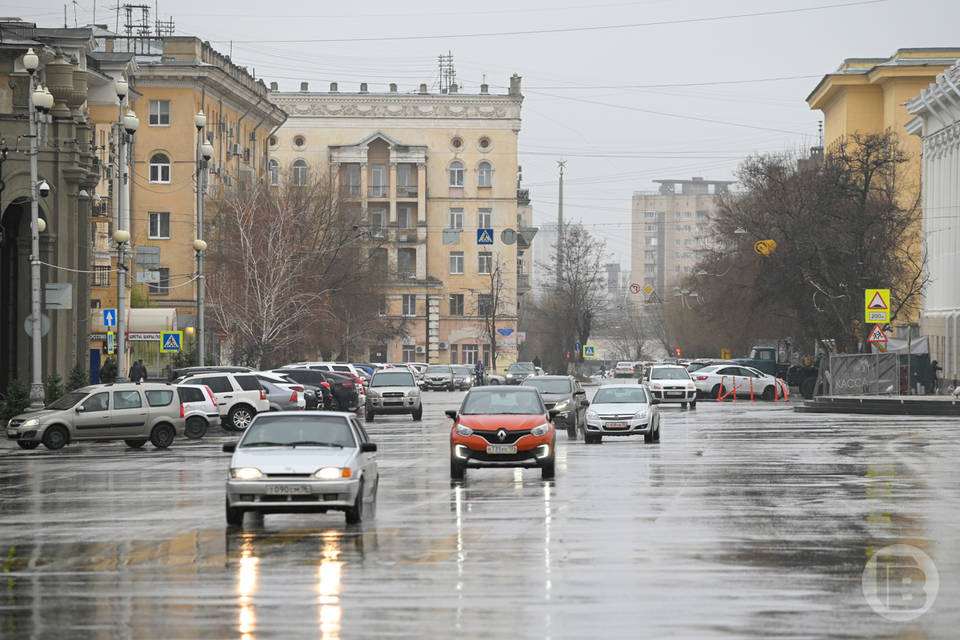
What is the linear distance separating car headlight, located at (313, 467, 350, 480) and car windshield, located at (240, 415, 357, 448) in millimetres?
932

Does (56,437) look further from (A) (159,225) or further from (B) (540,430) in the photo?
(A) (159,225)

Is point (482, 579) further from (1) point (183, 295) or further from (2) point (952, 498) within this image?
(1) point (183, 295)

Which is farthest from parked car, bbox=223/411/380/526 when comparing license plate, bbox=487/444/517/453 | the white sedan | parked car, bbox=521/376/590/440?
the white sedan

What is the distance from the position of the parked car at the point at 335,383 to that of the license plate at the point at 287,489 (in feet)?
123

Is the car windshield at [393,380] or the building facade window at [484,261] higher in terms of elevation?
the building facade window at [484,261]

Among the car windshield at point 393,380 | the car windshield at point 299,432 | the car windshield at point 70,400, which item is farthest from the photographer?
the car windshield at point 393,380

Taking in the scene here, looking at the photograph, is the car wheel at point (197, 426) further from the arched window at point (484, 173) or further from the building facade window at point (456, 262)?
the building facade window at point (456, 262)

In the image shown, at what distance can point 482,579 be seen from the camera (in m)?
13.6

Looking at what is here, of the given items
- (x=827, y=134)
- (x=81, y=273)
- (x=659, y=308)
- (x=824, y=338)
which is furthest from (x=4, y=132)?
(x=659, y=308)

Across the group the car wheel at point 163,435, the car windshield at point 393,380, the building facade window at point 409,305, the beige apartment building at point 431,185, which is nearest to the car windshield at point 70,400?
the car wheel at point 163,435

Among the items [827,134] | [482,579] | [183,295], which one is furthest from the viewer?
[827,134]

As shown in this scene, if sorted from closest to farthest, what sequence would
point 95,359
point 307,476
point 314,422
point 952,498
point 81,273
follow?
point 307,476 → point 314,422 → point 952,498 → point 81,273 → point 95,359

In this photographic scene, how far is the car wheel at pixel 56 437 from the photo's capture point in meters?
37.2

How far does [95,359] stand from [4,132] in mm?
17997
